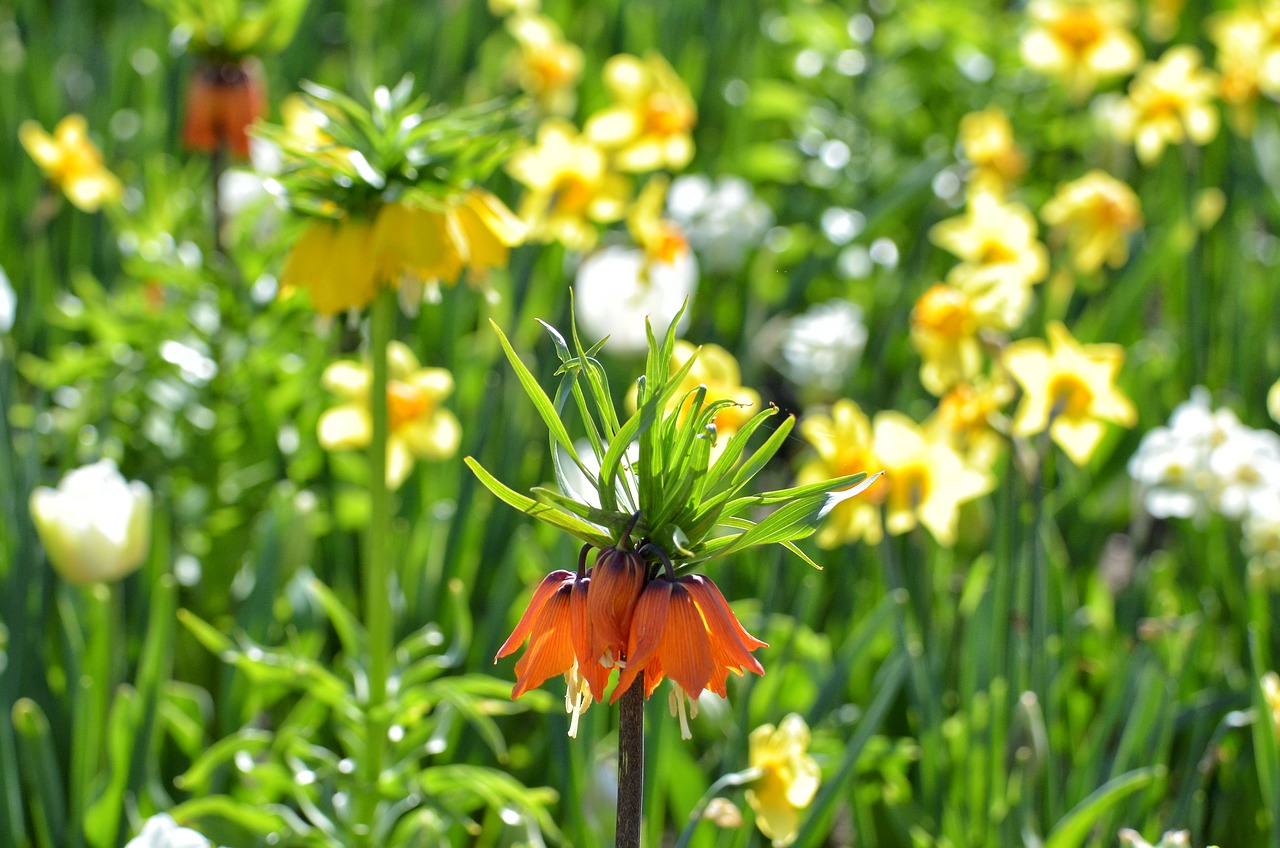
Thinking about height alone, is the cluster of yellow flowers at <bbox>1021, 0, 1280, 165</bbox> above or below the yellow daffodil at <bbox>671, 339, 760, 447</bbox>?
above

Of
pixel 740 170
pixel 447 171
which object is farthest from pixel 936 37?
pixel 447 171

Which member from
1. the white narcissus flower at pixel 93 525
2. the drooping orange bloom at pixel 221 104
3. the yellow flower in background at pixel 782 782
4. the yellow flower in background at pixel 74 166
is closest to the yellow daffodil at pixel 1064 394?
the yellow flower in background at pixel 782 782

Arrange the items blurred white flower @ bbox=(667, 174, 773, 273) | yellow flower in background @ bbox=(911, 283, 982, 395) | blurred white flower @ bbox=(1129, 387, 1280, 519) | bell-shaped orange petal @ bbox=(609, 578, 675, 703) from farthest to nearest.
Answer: blurred white flower @ bbox=(667, 174, 773, 273)
blurred white flower @ bbox=(1129, 387, 1280, 519)
yellow flower in background @ bbox=(911, 283, 982, 395)
bell-shaped orange petal @ bbox=(609, 578, 675, 703)

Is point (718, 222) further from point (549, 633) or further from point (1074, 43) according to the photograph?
point (549, 633)

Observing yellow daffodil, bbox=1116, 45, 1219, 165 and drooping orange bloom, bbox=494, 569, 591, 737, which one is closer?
drooping orange bloom, bbox=494, 569, 591, 737

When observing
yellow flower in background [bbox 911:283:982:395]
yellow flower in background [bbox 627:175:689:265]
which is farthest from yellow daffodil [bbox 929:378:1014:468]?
yellow flower in background [bbox 627:175:689:265]

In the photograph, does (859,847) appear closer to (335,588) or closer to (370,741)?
(370,741)

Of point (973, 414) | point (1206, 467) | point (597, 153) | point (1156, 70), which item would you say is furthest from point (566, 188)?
point (1156, 70)

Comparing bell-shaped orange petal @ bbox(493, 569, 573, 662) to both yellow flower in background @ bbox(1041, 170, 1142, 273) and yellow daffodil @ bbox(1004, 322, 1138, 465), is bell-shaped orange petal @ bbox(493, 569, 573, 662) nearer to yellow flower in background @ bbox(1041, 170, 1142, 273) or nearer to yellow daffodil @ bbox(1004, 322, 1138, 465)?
yellow daffodil @ bbox(1004, 322, 1138, 465)
